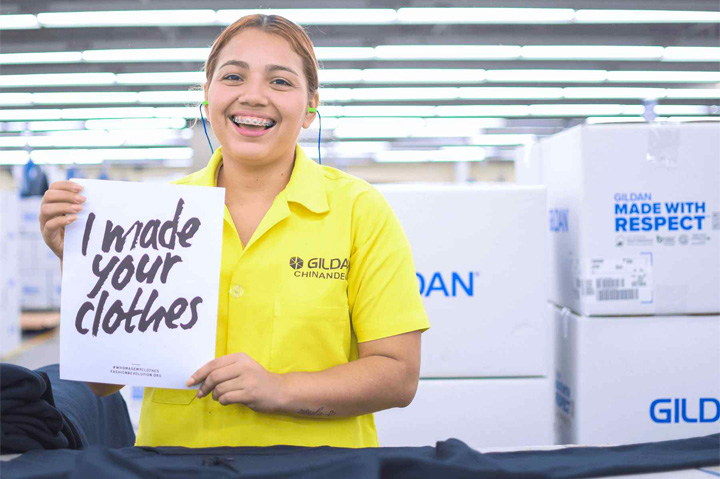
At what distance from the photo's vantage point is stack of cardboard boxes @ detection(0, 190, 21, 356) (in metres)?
6.08

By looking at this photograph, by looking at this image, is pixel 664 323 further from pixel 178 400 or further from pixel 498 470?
pixel 178 400

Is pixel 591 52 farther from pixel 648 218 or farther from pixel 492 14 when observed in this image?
pixel 648 218

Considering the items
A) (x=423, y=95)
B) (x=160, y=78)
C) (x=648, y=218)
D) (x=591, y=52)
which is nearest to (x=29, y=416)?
(x=648, y=218)

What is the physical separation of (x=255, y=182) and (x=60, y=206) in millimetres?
341

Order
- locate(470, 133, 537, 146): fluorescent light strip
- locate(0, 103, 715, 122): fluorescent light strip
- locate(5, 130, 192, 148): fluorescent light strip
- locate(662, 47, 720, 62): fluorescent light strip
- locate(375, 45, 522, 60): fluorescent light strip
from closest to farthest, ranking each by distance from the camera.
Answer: locate(375, 45, 522, 60): fluorescent light strip < locate(662, 47, 720, 62): fluorescent light strip < locate(0, 103, 715, 122): fluorescent light strip < locate(5, 130, 192, 148): fluorescent light strip < locate(470, 133, 537, 146): fluorescent light strip

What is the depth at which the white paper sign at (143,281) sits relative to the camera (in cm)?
96

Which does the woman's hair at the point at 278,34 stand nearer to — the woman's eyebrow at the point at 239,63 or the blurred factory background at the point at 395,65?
the woman's eyebrow at the point at 239,63

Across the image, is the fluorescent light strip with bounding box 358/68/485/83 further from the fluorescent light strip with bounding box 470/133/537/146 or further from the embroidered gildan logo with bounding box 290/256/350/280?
the embroidered gildan logo with bounding box 290/256/350/280

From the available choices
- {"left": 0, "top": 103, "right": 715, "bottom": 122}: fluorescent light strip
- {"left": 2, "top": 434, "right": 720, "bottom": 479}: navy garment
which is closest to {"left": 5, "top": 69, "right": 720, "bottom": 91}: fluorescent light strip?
{"left": 0, "top": 103, "right": 715, "bottom": 122}: fluorescent light strip

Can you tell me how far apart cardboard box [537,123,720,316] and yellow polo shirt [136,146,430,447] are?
95 cm

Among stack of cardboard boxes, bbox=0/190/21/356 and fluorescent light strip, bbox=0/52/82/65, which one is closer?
stack of cardboard boxes, bbox=0/190/21/356

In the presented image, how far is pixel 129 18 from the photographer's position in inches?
223

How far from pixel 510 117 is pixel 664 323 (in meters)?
9.93

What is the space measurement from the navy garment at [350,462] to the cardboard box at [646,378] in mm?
907
